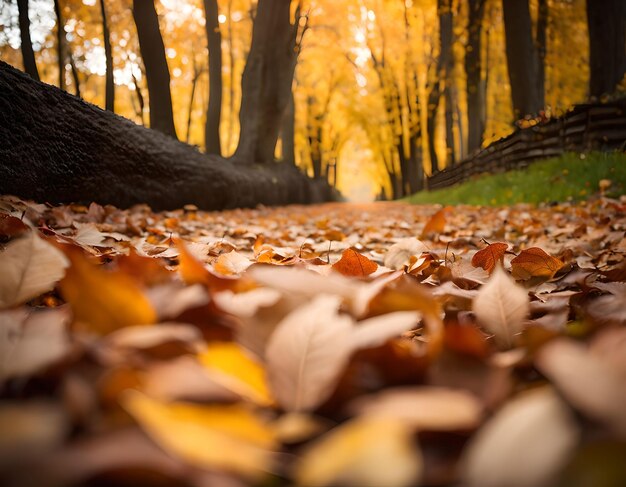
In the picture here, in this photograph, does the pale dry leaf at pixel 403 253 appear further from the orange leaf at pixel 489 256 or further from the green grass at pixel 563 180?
the green grass at pixel 563 180

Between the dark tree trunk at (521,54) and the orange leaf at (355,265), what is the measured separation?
951 centimetres

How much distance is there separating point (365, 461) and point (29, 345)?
0.37 meters

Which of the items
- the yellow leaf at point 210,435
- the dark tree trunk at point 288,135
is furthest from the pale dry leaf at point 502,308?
the dark tree trunk at point 288,135

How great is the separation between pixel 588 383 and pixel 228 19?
20.4 m

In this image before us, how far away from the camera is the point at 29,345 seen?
48 cm

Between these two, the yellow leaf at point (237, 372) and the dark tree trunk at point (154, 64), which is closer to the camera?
the yellow leaf at point (237, 372)

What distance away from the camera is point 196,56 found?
67.1 feet

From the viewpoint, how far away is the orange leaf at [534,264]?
1.28 meters

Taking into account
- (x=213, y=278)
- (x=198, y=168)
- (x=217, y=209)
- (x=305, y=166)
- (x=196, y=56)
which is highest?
(x=196, y=56)

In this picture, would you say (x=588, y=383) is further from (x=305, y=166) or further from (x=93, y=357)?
(x=305, y=166)

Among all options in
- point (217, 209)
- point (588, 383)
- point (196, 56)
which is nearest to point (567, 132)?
point (217, 209)

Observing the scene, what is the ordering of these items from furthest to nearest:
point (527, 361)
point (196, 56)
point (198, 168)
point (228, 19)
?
point (196, 56), point (228, 19), point (198, 168), point (527, 361)

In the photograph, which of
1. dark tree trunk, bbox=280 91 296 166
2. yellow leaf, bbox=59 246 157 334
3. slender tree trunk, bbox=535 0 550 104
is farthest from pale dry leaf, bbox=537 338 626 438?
dark tree trunk, bbox=280 91 296 166

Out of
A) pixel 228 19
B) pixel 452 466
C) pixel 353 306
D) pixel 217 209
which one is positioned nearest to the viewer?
pixel 452 466
